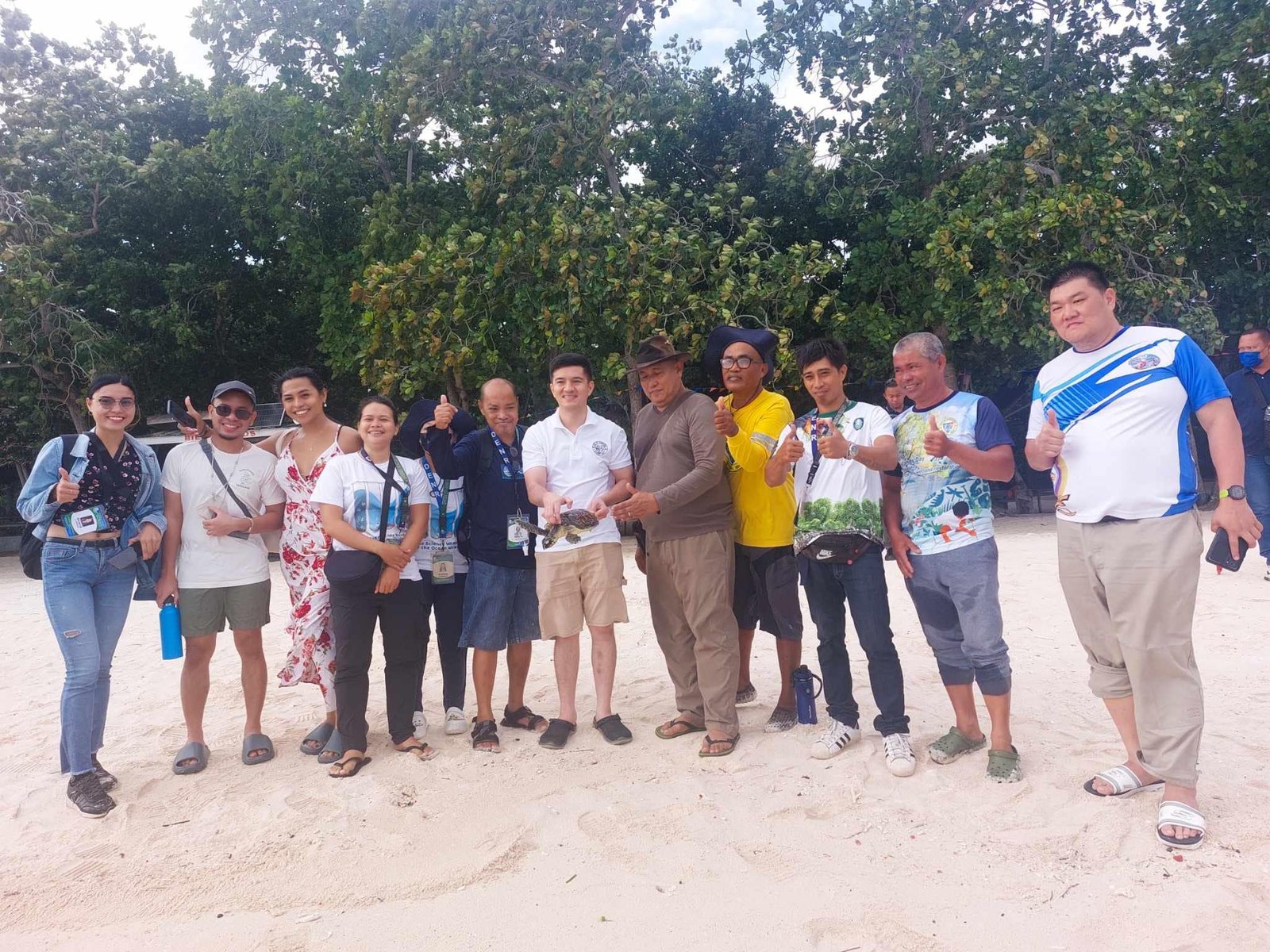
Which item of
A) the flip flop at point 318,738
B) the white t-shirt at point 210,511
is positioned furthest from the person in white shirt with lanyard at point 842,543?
the white t-shirt at point 210,511

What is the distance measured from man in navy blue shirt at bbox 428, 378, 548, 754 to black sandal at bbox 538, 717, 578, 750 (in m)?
0.22

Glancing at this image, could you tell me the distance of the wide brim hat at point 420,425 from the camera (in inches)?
166

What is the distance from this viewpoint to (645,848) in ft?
9.80

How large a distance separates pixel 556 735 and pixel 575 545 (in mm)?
932

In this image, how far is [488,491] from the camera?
13.6ft

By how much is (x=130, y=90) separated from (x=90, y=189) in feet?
8.96

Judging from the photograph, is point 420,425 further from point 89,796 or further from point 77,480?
point 89,796

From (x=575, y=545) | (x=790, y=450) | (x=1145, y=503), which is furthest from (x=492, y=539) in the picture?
(x=1145, y=503)

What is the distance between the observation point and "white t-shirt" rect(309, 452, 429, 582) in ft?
12.6

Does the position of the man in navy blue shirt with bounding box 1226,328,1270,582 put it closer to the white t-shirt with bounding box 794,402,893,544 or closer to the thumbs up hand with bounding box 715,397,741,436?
the white t-shirt with bounding box 794,402,893,544

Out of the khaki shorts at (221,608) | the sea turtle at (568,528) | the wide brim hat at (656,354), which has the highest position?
the wide brim hat at (656,354)

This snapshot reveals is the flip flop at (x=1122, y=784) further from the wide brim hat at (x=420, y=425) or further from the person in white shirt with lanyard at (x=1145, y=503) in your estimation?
the wide brim hat at (x=420, y=425)

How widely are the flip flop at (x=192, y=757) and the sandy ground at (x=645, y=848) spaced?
0.18 feet

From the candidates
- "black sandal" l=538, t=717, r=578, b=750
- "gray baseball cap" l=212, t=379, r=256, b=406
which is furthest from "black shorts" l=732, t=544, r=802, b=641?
"gray baseball cap" l=212, t=379, r=256, b=406
